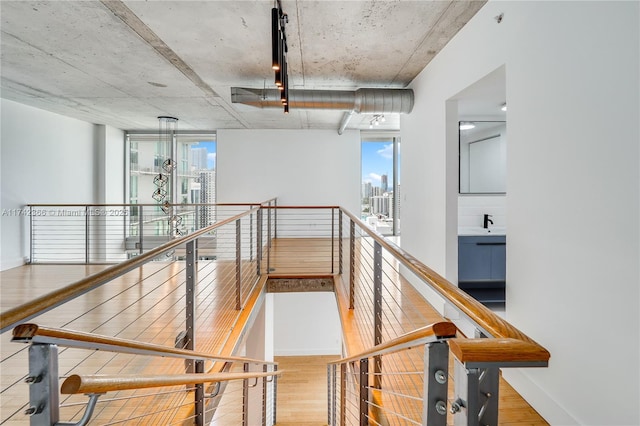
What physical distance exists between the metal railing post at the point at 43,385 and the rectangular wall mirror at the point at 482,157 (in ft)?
14.3

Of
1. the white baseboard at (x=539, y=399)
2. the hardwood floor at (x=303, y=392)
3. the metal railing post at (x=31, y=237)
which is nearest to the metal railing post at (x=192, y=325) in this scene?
the white baseboard at (x=539, y=399)

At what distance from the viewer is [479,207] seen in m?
4.25

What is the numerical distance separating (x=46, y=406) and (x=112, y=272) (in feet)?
1.44

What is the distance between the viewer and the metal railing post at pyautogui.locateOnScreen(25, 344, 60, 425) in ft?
Answer: 2.22

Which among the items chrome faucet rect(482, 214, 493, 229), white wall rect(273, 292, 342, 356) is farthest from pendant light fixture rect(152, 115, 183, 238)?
chrome faucet rect(482, 214, 493, 229)

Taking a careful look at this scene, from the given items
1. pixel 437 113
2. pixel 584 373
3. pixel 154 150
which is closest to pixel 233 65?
pixel 437 113

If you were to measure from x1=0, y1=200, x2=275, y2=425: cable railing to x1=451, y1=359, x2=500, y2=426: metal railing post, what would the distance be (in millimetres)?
733

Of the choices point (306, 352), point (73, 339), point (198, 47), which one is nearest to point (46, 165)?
point (198, 47)

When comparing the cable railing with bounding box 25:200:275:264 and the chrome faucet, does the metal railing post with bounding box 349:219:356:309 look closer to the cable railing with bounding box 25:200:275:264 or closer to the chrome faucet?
the chrome faucet

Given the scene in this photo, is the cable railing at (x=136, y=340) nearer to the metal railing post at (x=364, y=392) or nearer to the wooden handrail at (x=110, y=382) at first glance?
the wooden handrail at (x=110, y=382)

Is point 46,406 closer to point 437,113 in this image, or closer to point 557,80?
point 557,80

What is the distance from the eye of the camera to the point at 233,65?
3480 mm

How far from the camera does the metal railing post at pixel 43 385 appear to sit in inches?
26.7

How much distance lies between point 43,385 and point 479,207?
4.49 meters
